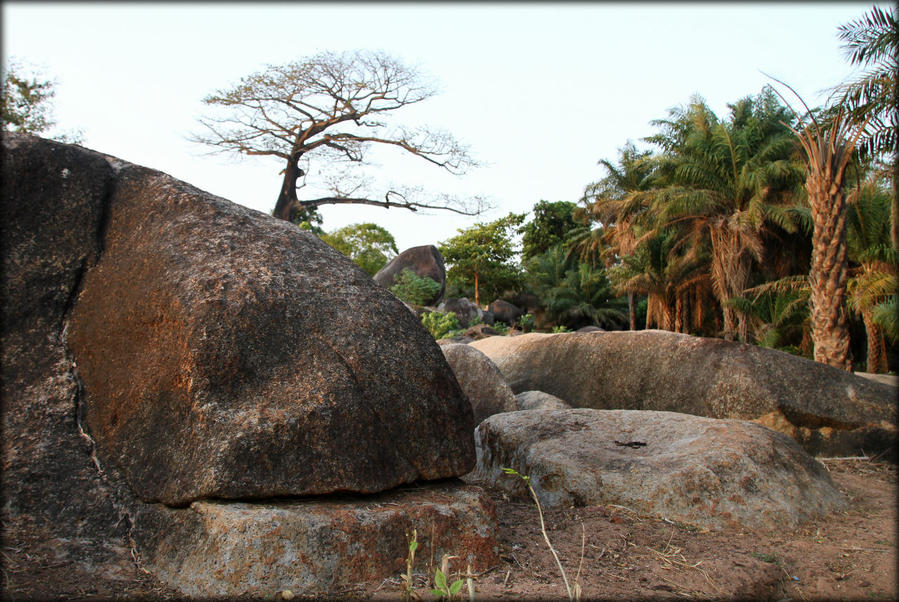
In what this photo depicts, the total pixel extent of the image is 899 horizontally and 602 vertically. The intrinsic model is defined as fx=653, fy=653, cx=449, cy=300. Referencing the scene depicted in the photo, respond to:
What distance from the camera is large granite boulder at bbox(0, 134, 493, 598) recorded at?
94.5 inches

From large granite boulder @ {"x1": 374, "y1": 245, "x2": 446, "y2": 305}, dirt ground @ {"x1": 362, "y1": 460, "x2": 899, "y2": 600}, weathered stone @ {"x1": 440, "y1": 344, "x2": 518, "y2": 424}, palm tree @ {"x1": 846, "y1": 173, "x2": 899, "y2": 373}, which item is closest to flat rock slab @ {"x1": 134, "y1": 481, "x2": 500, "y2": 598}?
dirt ground @ {"x1": 362, "y1": 460, "x2": 899, "y2": 600}

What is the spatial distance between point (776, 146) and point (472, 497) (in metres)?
24.0

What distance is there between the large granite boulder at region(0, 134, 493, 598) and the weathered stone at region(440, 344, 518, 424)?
9.75 feet

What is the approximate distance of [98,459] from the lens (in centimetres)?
259

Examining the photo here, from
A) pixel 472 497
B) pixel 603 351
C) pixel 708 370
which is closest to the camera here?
pixel 472 497

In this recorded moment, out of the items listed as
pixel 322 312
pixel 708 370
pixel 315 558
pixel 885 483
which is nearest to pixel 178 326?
pixel 322 312

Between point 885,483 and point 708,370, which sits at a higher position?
point 708,370

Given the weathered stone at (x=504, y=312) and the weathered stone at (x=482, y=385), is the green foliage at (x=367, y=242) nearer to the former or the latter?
the weathered stone at (x=504, y=312)

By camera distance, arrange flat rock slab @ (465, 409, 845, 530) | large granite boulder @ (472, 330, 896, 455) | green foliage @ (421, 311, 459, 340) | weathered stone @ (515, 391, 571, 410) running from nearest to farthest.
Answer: flat rock slab @ (465, 409, 845, 530), large granite boulder @ (472, 330, 896, 455), weathered stone @ (515, 391, 571, 410), green foliage @ (421, 311, 459, 340)

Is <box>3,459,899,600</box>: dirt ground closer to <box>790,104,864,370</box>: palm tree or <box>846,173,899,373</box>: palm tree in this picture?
<box>790,104,864,370</box>: palm tree

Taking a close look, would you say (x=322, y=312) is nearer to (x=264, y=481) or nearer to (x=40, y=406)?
(x=264, y=481)

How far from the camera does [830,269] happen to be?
8539 mm

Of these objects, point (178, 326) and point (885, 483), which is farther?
point (885, 483)

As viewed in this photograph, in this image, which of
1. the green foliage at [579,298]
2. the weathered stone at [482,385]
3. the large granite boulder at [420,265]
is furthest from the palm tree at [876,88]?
the green foliage at [579,298]
